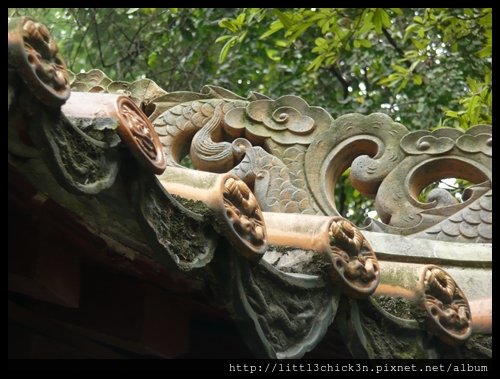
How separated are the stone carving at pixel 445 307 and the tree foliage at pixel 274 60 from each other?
4618 mm

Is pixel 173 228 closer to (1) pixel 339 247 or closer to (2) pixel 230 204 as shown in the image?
→ (2) pixel 230 204

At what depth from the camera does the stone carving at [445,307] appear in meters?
3.28

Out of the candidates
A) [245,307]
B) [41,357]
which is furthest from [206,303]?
[41,357]

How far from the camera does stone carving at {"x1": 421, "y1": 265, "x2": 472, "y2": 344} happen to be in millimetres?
3279

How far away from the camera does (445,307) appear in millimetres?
3322

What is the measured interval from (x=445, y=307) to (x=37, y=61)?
4.91 feet

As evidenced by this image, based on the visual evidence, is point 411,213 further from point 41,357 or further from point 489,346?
point 41,357

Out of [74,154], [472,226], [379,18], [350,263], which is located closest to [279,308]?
[350,263]

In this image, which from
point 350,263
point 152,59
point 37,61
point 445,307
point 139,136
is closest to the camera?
point 37,61

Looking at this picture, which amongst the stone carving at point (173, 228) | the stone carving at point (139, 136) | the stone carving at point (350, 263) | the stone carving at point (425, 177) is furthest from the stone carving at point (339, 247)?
the stone carving at point (425, 177)

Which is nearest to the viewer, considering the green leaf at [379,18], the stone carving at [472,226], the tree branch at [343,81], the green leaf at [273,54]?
the stone carving at [472,226]

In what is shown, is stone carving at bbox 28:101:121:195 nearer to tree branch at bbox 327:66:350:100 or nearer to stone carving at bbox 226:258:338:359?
stone carving at bbox 226:258:338:359

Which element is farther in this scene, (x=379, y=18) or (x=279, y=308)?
(x=379, y=18)

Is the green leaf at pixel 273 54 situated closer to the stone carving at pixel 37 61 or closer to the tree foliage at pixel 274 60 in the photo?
the tree foliage at pixel 274 60
